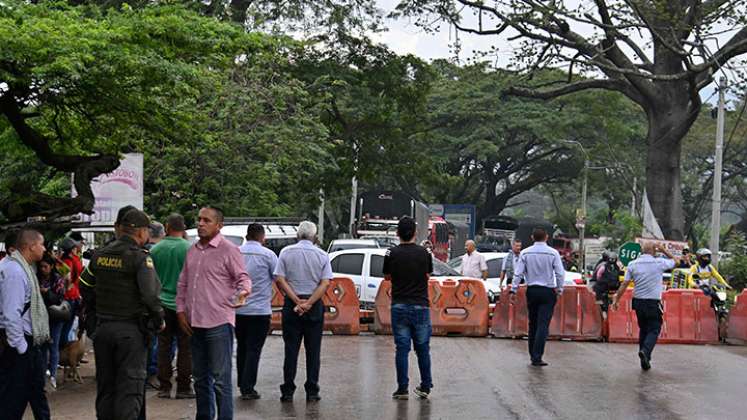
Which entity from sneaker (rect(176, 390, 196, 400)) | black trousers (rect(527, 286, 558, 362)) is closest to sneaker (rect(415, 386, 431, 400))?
sneaker (rect(176, 390, 196, 400))

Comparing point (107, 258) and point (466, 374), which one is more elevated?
point (107, 258)

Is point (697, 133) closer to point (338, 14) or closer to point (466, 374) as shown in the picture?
point (338, 14)

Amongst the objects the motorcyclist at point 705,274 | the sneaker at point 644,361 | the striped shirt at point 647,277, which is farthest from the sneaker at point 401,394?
the motorcyclist at point 705,274

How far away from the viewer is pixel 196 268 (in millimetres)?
9328

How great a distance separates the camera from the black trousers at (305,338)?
37.1 ft

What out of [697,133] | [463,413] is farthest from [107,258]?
[697,133]

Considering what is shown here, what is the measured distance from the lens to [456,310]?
766 inches

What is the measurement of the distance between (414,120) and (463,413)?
2573 cm

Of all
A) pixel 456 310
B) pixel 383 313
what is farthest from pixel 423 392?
pixel 456 310

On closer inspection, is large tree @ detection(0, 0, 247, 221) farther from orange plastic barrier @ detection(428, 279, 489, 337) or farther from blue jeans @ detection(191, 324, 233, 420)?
orange plastic barrier @ detection(428, 279, 489, 337)

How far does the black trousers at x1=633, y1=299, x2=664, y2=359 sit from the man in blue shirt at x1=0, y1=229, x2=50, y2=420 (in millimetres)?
8391

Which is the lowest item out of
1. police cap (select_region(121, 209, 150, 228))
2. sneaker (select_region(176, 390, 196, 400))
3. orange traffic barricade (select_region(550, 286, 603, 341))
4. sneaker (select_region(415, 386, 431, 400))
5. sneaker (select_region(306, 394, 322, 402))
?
sneaker (select_region(176, 390, 196, 400))

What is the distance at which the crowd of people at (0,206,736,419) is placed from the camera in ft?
28.1

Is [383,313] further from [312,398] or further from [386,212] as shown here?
[386,212]
